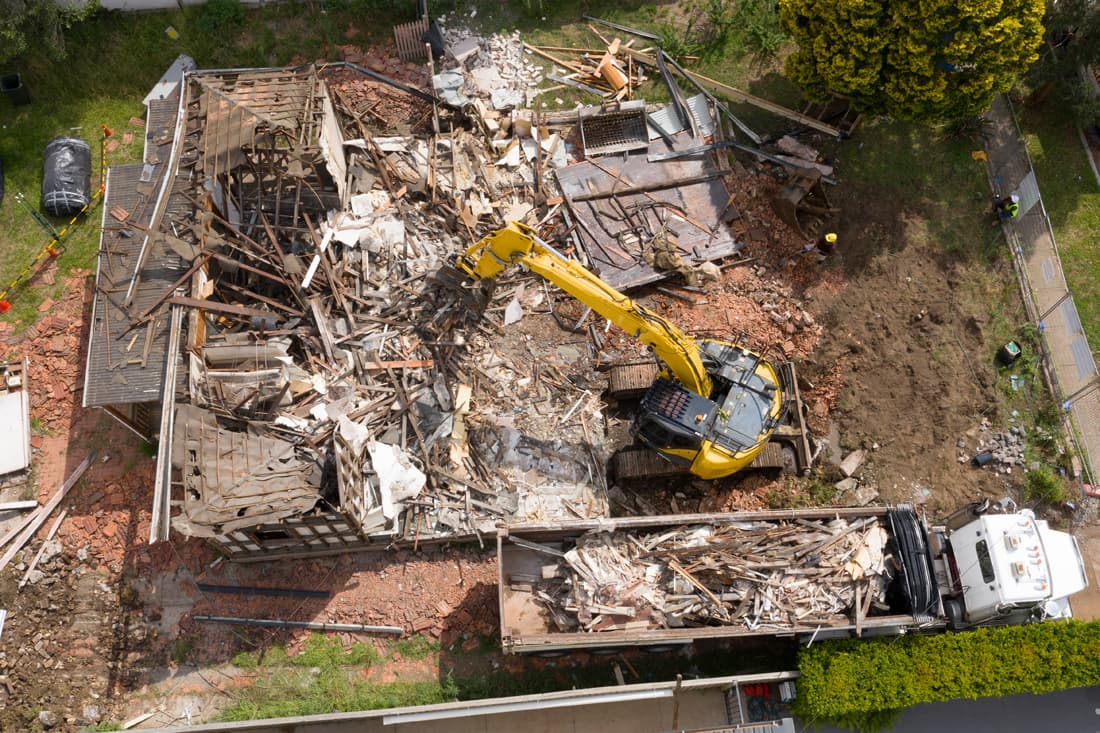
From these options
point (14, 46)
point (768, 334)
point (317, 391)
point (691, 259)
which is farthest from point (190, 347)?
point (768, 334)

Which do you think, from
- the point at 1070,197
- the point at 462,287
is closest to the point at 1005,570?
the point at 1070,197

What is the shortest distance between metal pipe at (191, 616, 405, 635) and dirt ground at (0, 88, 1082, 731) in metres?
0.16

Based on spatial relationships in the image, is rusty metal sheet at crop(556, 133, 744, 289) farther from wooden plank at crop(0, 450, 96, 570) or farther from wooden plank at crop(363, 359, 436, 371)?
wooden plank at crop(0, 450, 96, 570)

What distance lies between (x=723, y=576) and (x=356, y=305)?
10.4 metres

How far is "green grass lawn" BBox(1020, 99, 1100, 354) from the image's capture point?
1930cm

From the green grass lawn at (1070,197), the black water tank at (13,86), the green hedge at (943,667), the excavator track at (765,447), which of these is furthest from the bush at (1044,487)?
the black water tank at (13,86)

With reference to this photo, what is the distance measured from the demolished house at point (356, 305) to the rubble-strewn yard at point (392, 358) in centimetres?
7

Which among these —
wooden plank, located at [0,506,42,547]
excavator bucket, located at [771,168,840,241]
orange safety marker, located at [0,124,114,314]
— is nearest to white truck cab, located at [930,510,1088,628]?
excavator bucket, located at [771,168,840,241]

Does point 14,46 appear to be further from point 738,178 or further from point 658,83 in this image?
point 738,178

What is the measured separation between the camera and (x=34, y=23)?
749 inches

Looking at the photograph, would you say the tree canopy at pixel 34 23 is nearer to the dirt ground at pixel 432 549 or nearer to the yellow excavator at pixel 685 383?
the dirt ground at pixel 432 549

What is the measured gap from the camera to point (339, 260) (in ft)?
56.3

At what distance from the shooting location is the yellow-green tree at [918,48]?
16.0 metres

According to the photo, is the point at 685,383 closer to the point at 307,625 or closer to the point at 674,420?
the point at 674,420
